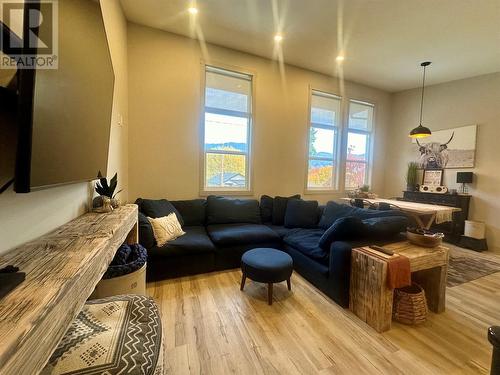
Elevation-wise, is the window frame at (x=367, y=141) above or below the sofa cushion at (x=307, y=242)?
above

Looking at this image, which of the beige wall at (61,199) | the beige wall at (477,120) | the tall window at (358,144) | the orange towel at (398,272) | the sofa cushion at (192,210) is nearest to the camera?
the beige wall at (61,199)

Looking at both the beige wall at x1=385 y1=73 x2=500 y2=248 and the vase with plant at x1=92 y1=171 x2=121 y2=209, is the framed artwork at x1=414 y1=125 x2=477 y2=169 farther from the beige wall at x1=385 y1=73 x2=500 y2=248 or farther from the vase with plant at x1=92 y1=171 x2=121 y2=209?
the vase with plant at x1=92 y1=171 x2=121 y2=209

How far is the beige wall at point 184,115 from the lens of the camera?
315 cm

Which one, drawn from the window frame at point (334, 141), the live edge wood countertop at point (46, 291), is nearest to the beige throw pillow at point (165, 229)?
the live edge wood countertop at point (46, 291)

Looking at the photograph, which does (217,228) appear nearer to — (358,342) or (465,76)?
(358,342)

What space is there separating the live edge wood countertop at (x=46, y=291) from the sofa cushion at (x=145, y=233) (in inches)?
45.3

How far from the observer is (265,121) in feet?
13.0

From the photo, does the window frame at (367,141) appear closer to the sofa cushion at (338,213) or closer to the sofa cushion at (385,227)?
the sofa cushion at (338,213)

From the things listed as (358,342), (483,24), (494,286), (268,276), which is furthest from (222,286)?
(483,24)

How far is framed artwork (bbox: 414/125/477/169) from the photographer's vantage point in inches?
164

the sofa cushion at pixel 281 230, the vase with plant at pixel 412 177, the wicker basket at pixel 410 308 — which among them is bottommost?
the wicker basket at pixel 410 308

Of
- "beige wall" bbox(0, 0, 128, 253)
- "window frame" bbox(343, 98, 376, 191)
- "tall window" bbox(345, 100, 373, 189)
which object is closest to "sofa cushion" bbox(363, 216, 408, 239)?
"beige wall" bbox(0, 0, 128, 253)

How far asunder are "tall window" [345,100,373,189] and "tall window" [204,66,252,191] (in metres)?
2.45

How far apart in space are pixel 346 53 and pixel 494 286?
3.75 metres
